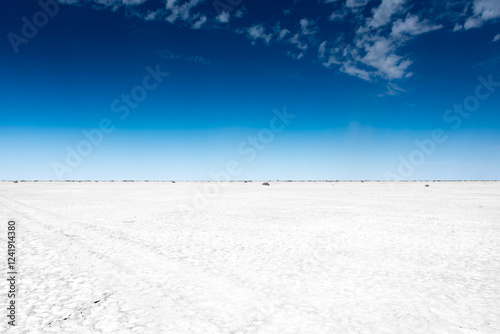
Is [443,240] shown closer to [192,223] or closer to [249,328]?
[249,328]

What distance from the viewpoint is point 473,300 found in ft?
19.8

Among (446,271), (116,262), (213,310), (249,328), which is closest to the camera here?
(249,328)

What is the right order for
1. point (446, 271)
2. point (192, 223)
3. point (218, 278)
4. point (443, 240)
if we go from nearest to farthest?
point (218, 278), point (446, 271), point (443, 240), point (192, 223)

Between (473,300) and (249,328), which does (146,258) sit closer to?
(249,328)

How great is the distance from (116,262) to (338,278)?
245 inches

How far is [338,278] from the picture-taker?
745 centimetres

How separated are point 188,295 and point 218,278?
4.07ft

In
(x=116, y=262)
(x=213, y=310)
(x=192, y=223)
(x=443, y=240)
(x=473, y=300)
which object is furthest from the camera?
(x=192, y=223)

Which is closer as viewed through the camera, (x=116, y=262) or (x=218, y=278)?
(x=218, y=278)

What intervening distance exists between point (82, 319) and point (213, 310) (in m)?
2.30

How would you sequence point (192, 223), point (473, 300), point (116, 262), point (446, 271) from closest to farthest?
point (473, 300)
point (446, 271)
point (116, 262)
point (192, 223)

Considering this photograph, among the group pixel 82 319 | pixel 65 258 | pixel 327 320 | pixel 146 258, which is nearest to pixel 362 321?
pixel 327 320

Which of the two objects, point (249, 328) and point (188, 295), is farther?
point (188, 295)

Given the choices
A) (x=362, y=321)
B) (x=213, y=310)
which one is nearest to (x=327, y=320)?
(x=362, y=321)
